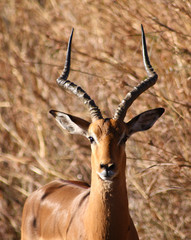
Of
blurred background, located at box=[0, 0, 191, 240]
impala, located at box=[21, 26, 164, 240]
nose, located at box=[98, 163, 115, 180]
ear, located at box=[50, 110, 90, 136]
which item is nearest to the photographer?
nose, located at box=[98, 163, 115, 180]

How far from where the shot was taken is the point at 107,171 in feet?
11.6

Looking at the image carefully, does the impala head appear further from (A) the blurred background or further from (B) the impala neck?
(A) the blurred background

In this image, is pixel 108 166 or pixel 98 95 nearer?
pixel 108 166

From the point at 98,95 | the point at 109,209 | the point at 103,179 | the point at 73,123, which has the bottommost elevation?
the point at 109,209

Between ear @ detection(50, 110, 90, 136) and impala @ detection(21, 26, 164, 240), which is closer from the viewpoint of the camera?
impala @ detection(21, 26, 164, 240)

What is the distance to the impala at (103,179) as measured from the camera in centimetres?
375

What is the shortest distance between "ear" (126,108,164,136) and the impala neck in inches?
21.9

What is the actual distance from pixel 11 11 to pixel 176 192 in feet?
15.6

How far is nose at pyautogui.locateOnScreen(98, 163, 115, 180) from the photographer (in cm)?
353

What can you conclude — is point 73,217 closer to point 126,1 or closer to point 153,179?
point 153,179

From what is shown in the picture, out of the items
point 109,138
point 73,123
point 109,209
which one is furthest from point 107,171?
point 73,123

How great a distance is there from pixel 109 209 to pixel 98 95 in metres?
3.50

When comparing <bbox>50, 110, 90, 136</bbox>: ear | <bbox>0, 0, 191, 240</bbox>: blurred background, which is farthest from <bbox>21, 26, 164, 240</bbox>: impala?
<bbox>0, 0, 191, 240</bbox>: blurred background

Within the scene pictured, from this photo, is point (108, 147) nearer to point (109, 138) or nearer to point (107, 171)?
point (109, 138)
